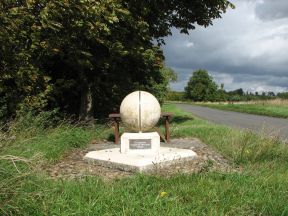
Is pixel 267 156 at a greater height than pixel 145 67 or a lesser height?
lesser

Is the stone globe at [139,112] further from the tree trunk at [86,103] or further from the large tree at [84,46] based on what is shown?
the tree trunk at [86,103]

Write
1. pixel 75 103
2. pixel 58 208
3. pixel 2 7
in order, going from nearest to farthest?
pixel 58 208
pixel 2 7
pixel 75 103

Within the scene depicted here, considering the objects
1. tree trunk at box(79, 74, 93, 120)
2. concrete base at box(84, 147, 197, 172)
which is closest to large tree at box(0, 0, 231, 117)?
tree trunk at box(79, 74, 93, 120)

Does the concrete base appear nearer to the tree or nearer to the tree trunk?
the tree trunk

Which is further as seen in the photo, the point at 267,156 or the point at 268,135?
the point at 268,135

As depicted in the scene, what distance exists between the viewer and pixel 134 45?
53.5 feet

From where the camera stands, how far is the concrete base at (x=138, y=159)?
350 inches

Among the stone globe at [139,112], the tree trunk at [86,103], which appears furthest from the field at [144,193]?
the tree trunk at [86,103]

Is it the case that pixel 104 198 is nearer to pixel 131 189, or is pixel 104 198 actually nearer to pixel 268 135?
pixel 131 189

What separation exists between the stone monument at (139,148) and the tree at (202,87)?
299 feet

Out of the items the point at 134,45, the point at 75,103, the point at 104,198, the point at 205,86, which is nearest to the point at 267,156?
the point at 104,198

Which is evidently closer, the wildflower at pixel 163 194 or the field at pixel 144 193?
the field at pixel 144 193

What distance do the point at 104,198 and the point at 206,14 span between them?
1494cm

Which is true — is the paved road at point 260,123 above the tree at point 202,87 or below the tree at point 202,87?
below
